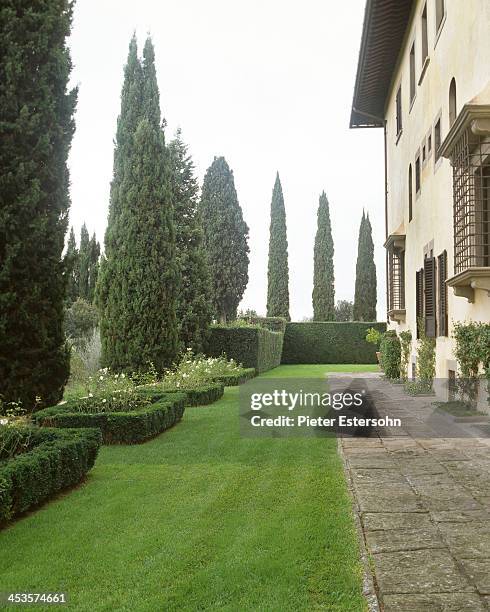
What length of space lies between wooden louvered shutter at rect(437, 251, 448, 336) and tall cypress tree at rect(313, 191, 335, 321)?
28481 millimetres

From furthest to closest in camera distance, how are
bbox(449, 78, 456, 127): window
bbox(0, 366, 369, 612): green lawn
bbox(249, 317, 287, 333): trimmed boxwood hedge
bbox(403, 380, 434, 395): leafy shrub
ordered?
bbox(249, 317, 287, 333): trimmed boxwood hedge, bbox(403, 380, 434, 395): leafy shrub, bbox(449, 78, 456, 127): window, bbox(0, 366, 369, 612): green lawn

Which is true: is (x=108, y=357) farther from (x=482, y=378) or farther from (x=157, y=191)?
(x=482, y=378)

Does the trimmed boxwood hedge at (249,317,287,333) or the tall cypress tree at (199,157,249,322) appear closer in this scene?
the tall cypress tree at (199,157,249,322)

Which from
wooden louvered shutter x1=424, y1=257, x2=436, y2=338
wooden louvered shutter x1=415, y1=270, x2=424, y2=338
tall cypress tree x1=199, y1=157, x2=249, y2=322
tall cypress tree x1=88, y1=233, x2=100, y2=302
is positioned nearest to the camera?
wooden louvered shutter x1=424, y1=257, x2=436, y2=338

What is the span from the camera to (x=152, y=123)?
56.6 feet

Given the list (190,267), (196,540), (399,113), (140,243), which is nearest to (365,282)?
(190,267)

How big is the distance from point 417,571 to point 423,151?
41.7 ft

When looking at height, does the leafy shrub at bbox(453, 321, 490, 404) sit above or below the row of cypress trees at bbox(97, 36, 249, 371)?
below

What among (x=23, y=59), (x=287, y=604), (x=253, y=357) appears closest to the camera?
(x=287, y=604)

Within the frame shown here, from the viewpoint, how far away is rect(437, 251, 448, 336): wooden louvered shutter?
1213cm

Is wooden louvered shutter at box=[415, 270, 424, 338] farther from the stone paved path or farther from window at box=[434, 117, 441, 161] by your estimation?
the stone paved path

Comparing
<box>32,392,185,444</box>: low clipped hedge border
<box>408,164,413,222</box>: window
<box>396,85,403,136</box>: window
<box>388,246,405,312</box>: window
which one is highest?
<box>396,85,403,136</box>: window

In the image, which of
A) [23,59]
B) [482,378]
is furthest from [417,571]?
[23,59]

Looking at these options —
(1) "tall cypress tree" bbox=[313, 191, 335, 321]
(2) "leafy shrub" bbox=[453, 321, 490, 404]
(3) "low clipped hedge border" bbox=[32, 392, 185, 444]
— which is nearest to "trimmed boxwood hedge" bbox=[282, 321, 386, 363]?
(1) "tall cypress tree" bbox=[313, 191, 335, 321]
